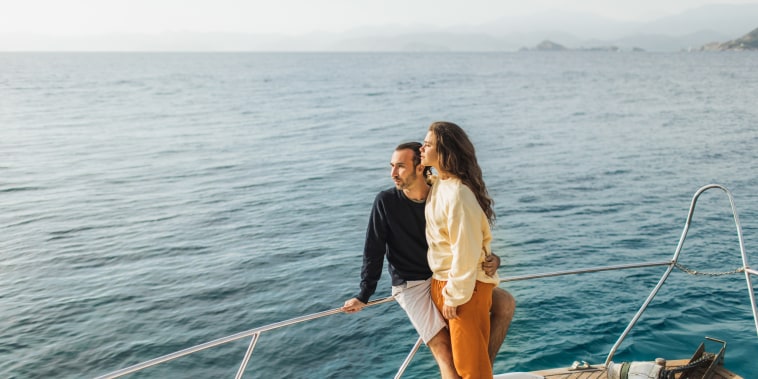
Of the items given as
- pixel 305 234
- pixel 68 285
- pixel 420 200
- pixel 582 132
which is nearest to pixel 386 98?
pixel 582 132

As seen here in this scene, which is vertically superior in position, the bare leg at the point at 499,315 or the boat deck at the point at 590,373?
the bare leg at the point at 499,315

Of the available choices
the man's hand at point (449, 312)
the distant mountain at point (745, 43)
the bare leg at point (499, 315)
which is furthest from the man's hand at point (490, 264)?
the distant mountain at point (745, 43)

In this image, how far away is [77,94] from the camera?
2468 inches

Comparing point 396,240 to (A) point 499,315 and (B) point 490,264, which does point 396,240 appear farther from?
(A) point 499,315

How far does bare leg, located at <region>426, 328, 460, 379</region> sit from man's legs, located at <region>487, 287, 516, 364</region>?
34 centimetres

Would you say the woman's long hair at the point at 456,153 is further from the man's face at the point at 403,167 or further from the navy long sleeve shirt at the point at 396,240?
the navy long sleeve shirt at the point at 396,240

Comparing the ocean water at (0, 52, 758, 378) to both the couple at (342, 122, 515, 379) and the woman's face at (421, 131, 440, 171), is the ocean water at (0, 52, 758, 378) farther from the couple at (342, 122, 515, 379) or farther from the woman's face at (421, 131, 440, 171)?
the woman's face at (421, 131, 440, 171)

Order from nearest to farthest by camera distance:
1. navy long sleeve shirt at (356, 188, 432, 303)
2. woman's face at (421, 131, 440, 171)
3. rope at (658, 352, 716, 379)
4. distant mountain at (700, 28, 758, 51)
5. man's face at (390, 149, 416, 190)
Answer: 1. woman's face at (421, 131, 440, 171)
2. man's face at (390, 149, 416, 190)
3. navy long sleeve shirt at (356, 188, 432, 303)
4. rope at (658, 352, 716, 379)
5. distant mountain at (700, 28, 758, 51)

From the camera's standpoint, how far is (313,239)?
16203 millimetres

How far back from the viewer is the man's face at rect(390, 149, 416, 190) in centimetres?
377

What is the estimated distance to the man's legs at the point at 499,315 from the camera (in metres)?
3.98

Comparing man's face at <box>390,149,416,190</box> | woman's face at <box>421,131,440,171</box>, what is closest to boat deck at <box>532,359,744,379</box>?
man's face at <box>390,149,416,190</box>

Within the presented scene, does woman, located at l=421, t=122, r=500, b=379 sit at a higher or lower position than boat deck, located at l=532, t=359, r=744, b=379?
higher

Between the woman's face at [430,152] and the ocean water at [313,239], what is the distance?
6293mm
